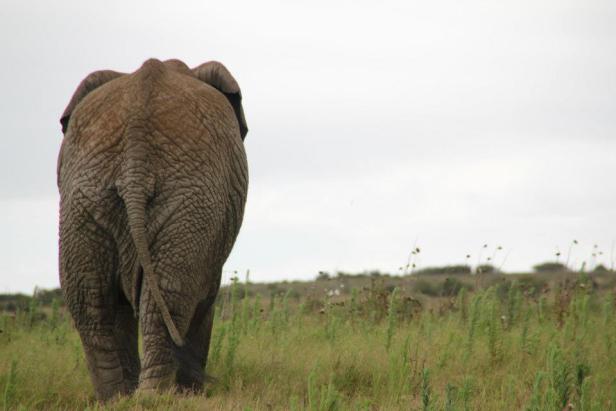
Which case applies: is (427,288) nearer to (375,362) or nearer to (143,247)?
(375,362)

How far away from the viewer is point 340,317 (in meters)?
11.1

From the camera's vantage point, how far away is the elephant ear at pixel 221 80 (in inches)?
268

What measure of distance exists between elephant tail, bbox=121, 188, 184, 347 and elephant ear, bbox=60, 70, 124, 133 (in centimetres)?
145

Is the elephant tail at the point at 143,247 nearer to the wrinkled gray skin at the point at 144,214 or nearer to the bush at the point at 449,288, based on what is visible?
the wrinkled gray skin at the point at 144,214

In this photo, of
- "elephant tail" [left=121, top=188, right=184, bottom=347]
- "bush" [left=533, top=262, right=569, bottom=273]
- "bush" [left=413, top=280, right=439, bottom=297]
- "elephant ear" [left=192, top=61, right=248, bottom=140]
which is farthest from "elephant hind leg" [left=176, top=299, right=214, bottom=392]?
"bush" [left=533, top=262, right=569, bottom=273]

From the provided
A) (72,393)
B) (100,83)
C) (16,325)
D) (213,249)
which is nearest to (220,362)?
(72,393)

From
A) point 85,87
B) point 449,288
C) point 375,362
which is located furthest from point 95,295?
point 449,288

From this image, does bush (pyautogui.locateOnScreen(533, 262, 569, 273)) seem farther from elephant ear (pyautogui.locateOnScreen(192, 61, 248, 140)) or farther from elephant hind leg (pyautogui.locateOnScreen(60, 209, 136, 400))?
elephant hind leg (pyautogui.locateOnScreen(60, 209, 136, 400))

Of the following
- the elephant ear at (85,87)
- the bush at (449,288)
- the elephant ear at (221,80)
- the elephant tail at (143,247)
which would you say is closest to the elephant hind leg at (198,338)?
the elephant tail at (143,247)

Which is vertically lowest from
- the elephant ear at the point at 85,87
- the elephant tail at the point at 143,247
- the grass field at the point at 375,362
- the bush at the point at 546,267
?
the grass field at the point at 375,362

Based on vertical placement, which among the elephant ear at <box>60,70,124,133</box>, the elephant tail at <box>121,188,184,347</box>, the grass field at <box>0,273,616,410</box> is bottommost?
the grass field at <box>0,273,616,410</box>

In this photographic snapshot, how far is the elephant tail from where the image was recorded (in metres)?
5.43

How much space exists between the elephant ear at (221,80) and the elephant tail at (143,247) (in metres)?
1.61

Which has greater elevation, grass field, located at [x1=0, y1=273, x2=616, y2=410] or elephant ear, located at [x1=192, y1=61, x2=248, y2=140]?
elephant ear, located at [x1=192, y1=61, x2=248, y2=140]
